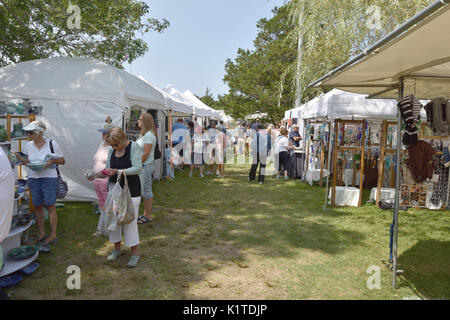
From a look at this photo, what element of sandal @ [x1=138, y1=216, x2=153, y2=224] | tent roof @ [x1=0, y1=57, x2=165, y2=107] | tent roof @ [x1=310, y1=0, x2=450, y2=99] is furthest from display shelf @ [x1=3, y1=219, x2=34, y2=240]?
tent roof @ [x1=310, y1=0, x2=450, y2=99]

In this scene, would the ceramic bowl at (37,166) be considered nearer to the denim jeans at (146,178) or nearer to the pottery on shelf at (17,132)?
the pottery on shelf at (17,132)

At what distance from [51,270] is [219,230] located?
2473 mm

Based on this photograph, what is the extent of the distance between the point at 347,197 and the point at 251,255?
3.76 m

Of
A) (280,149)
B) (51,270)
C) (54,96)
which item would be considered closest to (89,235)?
(51,270)

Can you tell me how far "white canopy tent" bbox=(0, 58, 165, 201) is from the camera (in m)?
6.86

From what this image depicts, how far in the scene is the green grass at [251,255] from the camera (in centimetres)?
339

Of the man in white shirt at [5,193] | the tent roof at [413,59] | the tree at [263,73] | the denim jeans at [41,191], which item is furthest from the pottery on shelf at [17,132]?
the tree at [263,73]

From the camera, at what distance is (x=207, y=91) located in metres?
76.0

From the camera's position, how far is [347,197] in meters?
7.30

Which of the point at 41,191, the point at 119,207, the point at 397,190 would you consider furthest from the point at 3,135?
the point at 397,190

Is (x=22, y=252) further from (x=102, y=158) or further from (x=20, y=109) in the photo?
(x=20, y=109)

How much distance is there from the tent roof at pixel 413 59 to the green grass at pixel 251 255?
7.38 feet

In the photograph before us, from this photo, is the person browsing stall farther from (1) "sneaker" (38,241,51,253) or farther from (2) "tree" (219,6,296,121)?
(2) "tree" (219,6,296,121)
